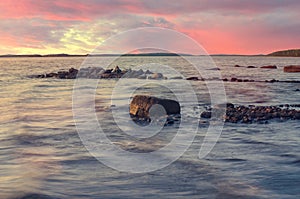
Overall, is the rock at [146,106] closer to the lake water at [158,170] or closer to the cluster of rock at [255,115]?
the cluster of rock at [255,115]

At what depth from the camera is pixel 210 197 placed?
27.2ft

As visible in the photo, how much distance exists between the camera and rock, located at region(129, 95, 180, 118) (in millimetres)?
19156

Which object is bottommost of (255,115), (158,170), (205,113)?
(158,170)

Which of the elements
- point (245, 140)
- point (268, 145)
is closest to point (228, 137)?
point (245, 140)

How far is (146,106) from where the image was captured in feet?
62.8

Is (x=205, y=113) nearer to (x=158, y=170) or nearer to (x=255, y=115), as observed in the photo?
(x=255, y=115)

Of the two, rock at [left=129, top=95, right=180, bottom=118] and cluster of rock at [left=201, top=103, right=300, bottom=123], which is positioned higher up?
rock at [left=129, top=95, right=180, bottom=118]

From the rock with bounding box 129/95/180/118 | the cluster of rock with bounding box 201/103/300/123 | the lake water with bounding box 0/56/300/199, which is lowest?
the lake water with bounding box 0/56/300/199

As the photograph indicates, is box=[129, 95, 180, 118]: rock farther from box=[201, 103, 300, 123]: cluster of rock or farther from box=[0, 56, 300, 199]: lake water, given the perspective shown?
box=[0, 56, 300, 199]: lake water

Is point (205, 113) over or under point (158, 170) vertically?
over

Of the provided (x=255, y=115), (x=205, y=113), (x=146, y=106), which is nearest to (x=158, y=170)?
(x=146, y=106)

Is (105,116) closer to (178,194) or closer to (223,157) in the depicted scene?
(223,157)

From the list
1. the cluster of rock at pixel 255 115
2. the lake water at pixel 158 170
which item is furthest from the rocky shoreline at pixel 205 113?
the lake water at pixel 158 170

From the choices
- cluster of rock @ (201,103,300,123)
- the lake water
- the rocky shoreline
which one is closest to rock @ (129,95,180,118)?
the rocky shoreline
